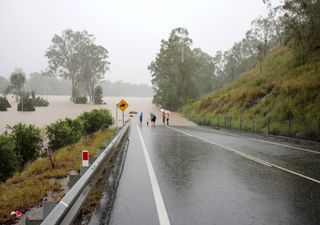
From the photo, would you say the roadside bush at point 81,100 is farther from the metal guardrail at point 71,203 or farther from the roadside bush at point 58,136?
the metal guardrail at point 71,203

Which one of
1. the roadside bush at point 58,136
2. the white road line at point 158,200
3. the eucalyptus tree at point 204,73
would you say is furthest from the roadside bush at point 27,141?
the eucalyptus tree at point 204,73

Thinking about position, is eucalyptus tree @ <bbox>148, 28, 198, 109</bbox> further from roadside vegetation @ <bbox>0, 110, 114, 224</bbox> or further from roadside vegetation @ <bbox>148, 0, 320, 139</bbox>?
roadside vegetation @ <bbox>0, 110, 114, 224</bbox>

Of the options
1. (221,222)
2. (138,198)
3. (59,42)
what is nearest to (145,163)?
(138,198)

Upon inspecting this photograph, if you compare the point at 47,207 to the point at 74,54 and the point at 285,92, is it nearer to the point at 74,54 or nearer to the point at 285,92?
the point at 285,92

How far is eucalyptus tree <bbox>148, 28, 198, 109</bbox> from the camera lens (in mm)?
87438

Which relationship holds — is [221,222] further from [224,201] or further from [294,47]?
[294,47]

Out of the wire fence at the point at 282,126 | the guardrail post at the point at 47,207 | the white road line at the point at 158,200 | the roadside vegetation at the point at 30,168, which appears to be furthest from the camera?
the wire fence at the point at 282,126

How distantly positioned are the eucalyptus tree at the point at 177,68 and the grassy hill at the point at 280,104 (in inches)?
1303

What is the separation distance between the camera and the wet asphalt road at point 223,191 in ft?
18.6

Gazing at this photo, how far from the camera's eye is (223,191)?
24.7ft

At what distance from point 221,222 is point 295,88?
31.5 meters

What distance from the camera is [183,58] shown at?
289ft

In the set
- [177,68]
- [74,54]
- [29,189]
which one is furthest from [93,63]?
[29,189]

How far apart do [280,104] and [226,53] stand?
304ft
